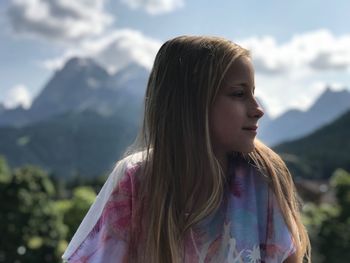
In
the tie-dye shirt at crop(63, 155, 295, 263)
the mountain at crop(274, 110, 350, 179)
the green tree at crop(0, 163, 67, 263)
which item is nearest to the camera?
the tie-dye shirt at crop(63, 155, 295, 263)

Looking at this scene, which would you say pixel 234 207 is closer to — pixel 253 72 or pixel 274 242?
pixel 274 242

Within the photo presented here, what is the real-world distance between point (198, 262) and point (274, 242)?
7.5 inches

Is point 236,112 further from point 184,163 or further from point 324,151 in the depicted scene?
point 324,151

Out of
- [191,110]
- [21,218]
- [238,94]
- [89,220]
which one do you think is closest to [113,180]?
[89,220]

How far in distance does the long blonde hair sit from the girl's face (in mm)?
28

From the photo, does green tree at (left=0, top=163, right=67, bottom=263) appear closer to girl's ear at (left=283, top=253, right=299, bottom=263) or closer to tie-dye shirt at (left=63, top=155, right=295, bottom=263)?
tie-dye shirt at (left=63, top=155, right=295, bottom=263)

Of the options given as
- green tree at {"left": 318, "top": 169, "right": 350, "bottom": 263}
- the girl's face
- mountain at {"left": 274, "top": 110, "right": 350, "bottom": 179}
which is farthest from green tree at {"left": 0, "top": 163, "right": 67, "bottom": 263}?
mountain at {"left": 274, "top": 110, "right": 350, "bottom": 179}

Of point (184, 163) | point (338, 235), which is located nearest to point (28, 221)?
point (338, 235)

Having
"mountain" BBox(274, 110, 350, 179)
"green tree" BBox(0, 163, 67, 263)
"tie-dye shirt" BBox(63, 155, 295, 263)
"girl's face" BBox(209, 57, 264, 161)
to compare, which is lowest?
"mountain" BBox(274, 110, 350, 179)

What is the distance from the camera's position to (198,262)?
139cm

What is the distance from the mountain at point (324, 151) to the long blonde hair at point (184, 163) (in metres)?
63.9

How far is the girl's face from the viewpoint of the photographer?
1.44 m

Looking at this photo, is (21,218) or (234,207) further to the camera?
(21,218)

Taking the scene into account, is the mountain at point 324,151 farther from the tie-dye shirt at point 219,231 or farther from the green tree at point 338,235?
the tie-dye shirt at point 219,231
